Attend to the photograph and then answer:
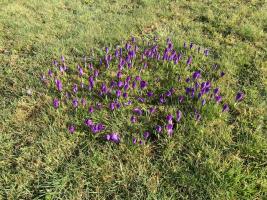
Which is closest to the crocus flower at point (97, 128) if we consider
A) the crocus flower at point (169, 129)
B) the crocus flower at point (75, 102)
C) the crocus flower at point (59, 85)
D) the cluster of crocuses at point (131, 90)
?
the cluster of crocuses at point (131, 90)

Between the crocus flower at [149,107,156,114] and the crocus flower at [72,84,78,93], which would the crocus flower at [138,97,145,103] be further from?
the crocus flower at [72,84,78,93]

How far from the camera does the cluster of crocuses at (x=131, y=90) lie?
3189 mm

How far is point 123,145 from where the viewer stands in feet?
9.68

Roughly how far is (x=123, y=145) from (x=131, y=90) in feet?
3.08

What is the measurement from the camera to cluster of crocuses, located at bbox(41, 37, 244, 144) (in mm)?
3189

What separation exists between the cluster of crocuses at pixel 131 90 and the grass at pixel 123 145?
0.59 ft

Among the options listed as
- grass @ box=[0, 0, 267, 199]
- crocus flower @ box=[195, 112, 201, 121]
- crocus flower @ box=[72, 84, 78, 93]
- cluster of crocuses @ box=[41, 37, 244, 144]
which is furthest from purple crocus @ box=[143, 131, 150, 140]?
crocus flower @ box=[72, 84, 78, 93]

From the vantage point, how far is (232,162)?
110 inches

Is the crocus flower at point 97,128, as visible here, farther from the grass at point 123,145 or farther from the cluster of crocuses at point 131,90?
the grass at point 123,145

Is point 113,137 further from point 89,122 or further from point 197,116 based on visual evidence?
point 197,116

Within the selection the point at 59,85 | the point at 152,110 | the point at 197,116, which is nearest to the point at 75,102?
the point at 59,85

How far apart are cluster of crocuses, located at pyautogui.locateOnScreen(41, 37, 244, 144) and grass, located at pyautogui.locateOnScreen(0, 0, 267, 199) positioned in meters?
Result: 0.18

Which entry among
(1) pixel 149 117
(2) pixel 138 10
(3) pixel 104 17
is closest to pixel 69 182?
(1) pixel 149 117

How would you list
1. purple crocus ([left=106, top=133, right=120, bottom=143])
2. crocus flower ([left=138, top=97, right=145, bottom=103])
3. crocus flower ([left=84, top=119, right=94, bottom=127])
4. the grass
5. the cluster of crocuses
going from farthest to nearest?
crocus flower ([left=138, top=97, right=145, bottom=103])
the cluster of crocuses
crocus flower ([left=84, top=119, right=94, bottom=127])
purple crocus ([left=106, top=133, right=120, bottom=143])
the grass
